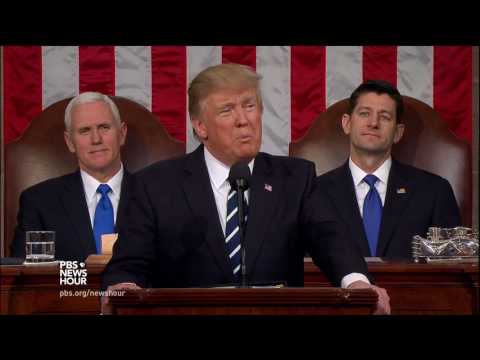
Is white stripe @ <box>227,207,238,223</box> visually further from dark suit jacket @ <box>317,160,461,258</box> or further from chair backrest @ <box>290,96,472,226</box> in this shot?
chair backrest @ <box>290,96,472,226</box>

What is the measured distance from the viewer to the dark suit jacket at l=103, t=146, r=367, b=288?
10.00ft

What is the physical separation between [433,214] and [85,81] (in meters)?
1.85

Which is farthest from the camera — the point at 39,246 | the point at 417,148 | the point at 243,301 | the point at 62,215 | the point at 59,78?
the point at 59,78

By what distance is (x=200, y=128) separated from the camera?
329cm

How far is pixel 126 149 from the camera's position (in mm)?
4445

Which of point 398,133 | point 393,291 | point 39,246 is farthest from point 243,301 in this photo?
point 398,133

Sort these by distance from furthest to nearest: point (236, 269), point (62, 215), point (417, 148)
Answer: point (417, 148), point (62, 215), point (236, 269)

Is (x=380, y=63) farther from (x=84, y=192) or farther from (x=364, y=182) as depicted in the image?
(x=84, y=192)

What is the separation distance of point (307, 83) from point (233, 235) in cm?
185

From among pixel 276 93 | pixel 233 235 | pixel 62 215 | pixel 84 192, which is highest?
pixel 276 93

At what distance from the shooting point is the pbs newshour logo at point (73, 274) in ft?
11.5

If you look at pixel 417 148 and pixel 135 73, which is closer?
pixel 417 148

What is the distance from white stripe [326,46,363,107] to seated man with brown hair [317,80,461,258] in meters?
0.30

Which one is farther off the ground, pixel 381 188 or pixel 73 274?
pixel 381 188
